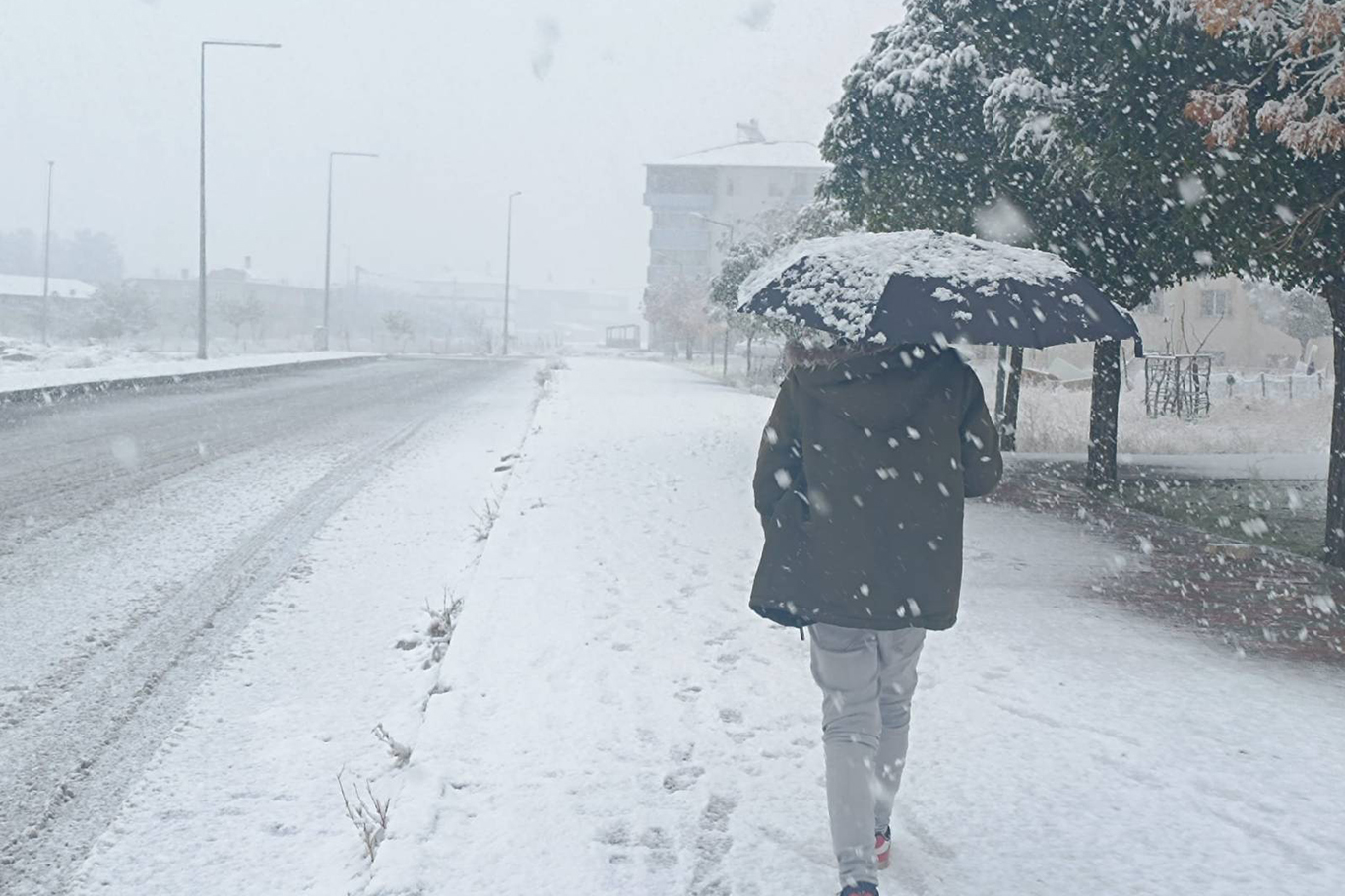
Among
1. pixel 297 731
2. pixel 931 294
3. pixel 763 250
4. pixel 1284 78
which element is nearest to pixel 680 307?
pixel 763 250

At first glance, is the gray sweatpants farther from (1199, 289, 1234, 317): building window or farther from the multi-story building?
the multi-story building

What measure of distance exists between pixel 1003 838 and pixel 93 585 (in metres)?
5.32

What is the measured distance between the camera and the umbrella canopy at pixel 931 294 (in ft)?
10.9

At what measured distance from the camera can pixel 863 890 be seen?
311cm

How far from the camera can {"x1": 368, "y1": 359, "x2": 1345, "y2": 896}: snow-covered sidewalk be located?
3.45m

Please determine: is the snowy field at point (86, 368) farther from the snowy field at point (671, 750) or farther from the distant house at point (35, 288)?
the distant house at point (35, 288)

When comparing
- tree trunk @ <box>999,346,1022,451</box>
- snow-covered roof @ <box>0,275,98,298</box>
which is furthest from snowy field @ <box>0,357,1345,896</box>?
snow-covered roof @ <box>0,275,98,298</box>

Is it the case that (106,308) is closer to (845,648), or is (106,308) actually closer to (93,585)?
(93,585)

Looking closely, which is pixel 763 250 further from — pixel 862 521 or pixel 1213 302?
pixel 1213 302

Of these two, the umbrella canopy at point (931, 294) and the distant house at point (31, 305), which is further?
the distant house at point (31, 305)

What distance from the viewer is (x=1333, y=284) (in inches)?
328

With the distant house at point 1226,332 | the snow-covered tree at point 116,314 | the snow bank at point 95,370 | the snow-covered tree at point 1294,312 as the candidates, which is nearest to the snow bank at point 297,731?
the snow bank at point 95,370

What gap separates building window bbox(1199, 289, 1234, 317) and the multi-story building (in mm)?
50350

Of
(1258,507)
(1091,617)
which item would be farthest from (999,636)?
(1258,507)
